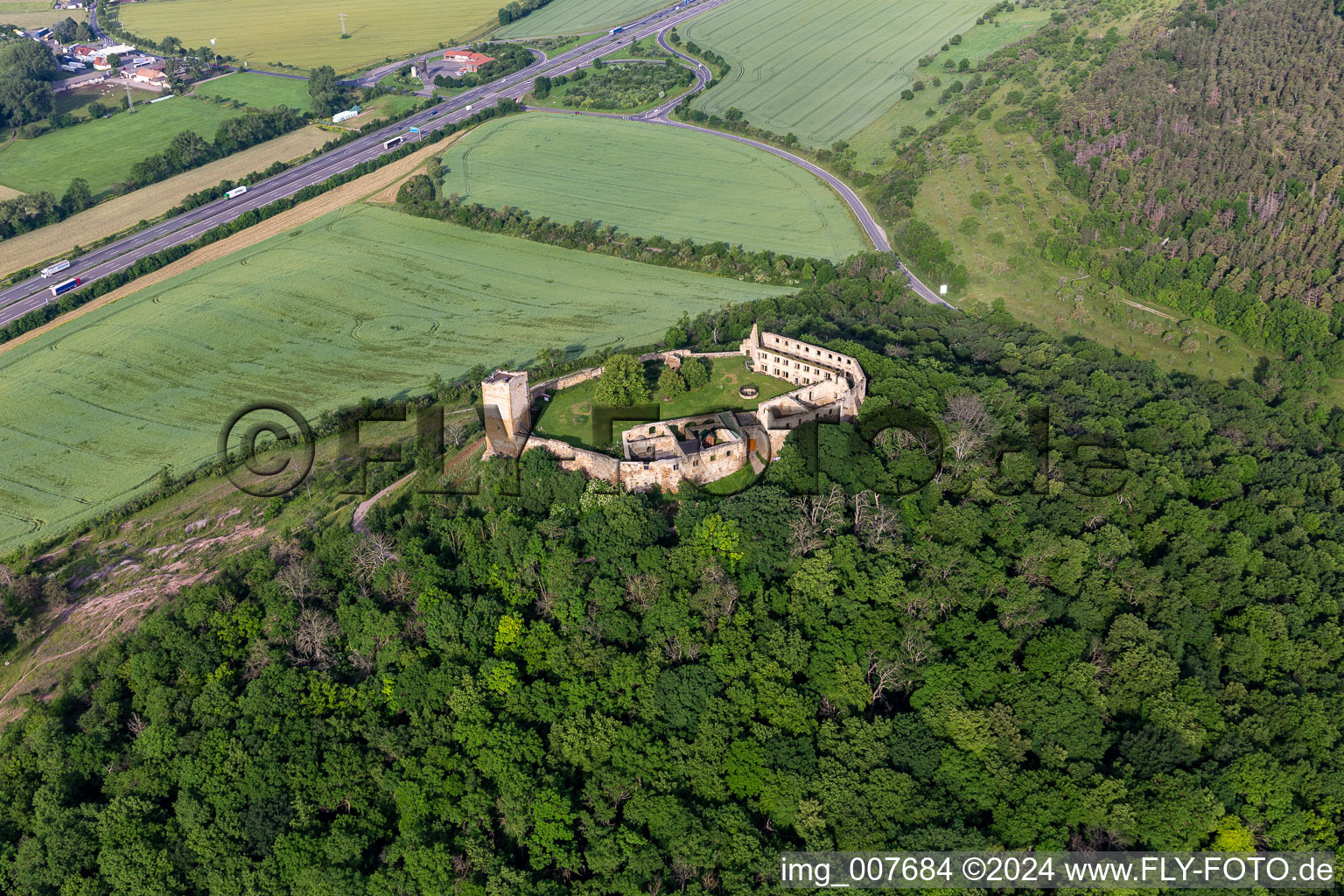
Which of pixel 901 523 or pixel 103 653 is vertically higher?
pixel 901 523

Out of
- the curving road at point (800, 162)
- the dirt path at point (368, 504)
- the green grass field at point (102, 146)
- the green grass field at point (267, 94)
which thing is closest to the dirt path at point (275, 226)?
the curving road at point (800, 162)

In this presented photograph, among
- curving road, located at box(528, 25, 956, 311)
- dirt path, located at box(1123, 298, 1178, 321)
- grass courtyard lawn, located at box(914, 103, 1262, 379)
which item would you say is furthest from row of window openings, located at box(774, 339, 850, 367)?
dirt path, located at box(1123, 298, 1178, 321)

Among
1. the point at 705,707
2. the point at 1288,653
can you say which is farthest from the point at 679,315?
the point at 1288,653

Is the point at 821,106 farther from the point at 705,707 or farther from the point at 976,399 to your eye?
the point at 705,707

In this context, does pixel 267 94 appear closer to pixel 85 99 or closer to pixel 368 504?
pixel 85 99

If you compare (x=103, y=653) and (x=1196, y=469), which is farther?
(x=1196, y=469)

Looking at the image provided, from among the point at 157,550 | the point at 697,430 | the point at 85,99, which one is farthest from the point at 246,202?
the point at 697,430
